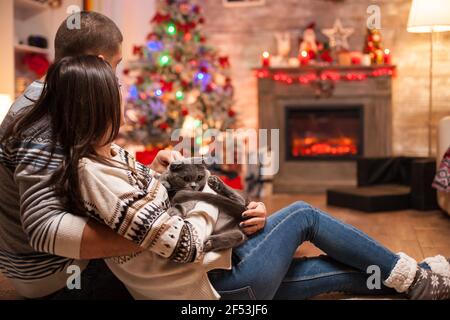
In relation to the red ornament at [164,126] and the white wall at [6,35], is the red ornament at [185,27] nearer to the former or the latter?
the red ornament at [164,126]

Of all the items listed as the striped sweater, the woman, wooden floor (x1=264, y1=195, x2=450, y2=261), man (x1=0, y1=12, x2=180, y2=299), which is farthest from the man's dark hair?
wooden floor (x1=264, y1=195, x2=450, y2=261)

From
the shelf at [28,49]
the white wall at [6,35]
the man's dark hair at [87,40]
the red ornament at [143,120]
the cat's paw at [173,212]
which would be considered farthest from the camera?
the red ornament at [143,120]

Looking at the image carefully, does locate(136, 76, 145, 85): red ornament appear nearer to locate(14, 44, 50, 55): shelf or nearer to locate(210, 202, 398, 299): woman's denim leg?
locate(14, 44, 50, 55): shelf

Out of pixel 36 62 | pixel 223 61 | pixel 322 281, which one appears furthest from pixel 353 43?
pixel 322 281

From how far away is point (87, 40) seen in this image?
175 cm

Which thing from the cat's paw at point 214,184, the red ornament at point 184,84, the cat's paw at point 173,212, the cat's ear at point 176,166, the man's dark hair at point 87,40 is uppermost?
the red ornament at point 184,84

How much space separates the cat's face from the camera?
1.59m

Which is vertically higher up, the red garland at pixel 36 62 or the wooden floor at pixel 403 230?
the red garland at pixel 36 62

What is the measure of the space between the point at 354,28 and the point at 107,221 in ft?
14.8

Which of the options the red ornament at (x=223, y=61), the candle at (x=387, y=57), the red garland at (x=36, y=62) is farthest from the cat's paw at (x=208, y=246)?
the candle at (x=387, y=57)

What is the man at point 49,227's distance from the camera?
136 centimetres

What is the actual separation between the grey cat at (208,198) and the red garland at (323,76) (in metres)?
3.72
